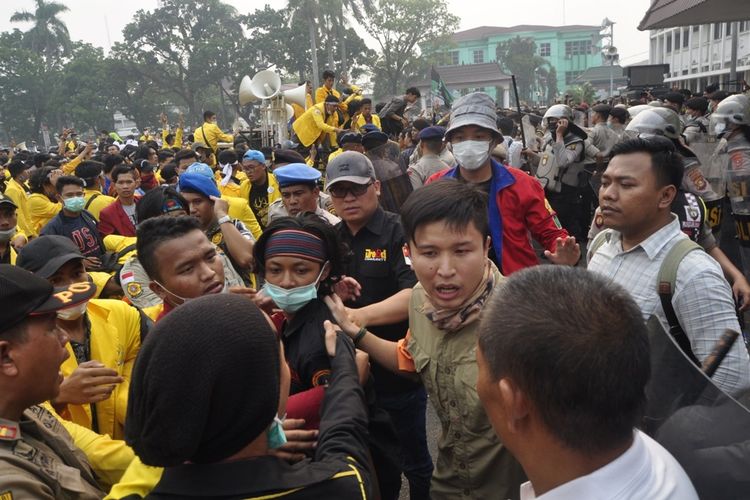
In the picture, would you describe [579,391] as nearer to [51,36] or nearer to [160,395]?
[160,395]

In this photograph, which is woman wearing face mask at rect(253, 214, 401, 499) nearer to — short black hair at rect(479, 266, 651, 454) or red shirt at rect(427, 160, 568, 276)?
short black hair at rect(479, 266, 651, 454)

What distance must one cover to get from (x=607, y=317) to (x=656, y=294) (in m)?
1.32

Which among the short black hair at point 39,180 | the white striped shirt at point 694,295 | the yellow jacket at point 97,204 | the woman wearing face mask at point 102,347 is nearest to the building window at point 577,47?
the short black hair at point 39,180

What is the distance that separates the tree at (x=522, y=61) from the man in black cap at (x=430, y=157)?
84.1m

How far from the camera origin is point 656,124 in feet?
13.2

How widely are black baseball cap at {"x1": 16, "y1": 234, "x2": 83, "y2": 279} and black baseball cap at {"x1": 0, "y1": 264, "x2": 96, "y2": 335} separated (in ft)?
3.25

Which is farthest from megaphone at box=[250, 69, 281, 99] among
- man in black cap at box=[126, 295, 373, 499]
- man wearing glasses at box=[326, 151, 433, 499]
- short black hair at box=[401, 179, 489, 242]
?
man in black cap at box=[126, 295, 373, 499]

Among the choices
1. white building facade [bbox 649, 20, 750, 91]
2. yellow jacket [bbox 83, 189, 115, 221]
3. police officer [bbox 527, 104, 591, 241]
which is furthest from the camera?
white building facade [bbox 649, 20, 750, 91]

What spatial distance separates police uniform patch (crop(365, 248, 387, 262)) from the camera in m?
2.87

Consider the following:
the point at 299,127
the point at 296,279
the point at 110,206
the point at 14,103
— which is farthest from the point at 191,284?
the point at 14,103

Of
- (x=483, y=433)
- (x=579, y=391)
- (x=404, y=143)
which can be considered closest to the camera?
(x=579, y=391)

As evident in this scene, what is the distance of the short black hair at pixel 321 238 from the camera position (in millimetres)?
2273

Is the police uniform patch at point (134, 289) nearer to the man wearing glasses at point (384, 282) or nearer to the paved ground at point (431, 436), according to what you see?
the man wearing glasses at point (384, 282)

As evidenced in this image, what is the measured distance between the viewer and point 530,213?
10.8 feet
